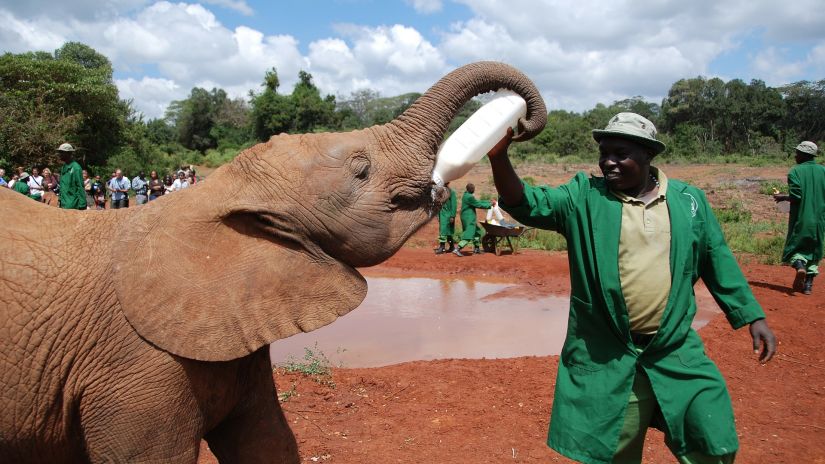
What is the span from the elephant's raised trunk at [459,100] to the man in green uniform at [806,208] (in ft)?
26.9

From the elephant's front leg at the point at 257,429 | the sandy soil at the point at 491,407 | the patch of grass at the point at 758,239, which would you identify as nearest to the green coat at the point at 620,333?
the elephant's front leg at the point at 257,429

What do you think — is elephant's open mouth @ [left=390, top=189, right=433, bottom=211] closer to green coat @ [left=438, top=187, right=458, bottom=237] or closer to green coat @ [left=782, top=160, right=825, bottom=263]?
green coat @ [left=782, top=160, right=825, bottom=263]

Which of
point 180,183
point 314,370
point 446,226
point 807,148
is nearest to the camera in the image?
point 314,370

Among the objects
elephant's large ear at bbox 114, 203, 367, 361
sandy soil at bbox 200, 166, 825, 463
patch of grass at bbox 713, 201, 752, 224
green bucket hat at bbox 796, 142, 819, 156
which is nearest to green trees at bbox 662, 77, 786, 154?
patch of grass at bbox 713, 201, 752, 224

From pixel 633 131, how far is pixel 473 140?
723mm

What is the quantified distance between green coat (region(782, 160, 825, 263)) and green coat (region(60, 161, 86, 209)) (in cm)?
1170

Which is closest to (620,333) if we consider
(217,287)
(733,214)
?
(217,287)

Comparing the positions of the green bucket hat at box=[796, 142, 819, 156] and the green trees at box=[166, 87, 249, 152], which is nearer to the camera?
the green bucket hat at box=[796, 142, 819, 156]

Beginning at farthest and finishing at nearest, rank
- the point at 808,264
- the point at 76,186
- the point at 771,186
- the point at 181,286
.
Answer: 1. the point at 771,186
2. the point at 76,186
3. the point at 808,264
4. the point at 181,286

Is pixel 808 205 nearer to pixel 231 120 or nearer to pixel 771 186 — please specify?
pixel 771 186

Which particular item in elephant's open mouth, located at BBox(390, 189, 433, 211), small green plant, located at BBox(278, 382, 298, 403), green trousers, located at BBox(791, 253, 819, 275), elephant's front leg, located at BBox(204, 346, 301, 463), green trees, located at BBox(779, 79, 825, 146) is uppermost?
A: green trees, located at BBox(779, 79, 825, 146)

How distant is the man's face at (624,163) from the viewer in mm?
2885

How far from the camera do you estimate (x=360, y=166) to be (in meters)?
2.65

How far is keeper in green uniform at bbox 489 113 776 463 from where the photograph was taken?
2.79 metres
